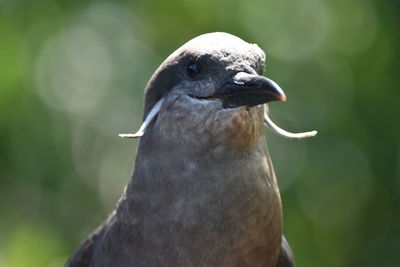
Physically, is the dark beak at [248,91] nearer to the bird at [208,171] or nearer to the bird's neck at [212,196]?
the bird at [208,171]

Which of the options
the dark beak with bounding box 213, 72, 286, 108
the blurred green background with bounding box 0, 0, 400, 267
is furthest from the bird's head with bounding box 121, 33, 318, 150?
the blurred green background with bounding box 0, 0, 400, 267

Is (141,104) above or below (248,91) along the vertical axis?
below

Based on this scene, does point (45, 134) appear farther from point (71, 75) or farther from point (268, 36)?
point (268, 36)

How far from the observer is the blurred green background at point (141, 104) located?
5.67 metres

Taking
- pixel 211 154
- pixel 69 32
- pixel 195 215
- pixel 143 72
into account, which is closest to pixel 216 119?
pixel 211 154

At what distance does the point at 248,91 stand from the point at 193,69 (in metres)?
0.26

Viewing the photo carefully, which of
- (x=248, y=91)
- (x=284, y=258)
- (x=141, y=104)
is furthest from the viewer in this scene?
(x=141, y=104)

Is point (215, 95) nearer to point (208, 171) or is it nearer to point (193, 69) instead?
point (193, 69)

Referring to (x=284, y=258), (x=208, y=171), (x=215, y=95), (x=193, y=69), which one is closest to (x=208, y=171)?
(x=208, y=171)

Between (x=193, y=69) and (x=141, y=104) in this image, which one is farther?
(x=141, y=104)

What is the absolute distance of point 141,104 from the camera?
5.77 meters

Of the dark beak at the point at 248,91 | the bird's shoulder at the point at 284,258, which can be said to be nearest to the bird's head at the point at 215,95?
the dark beak at the point at 248,91

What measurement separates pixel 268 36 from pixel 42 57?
60.6 inches

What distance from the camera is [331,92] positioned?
5.75 metres
